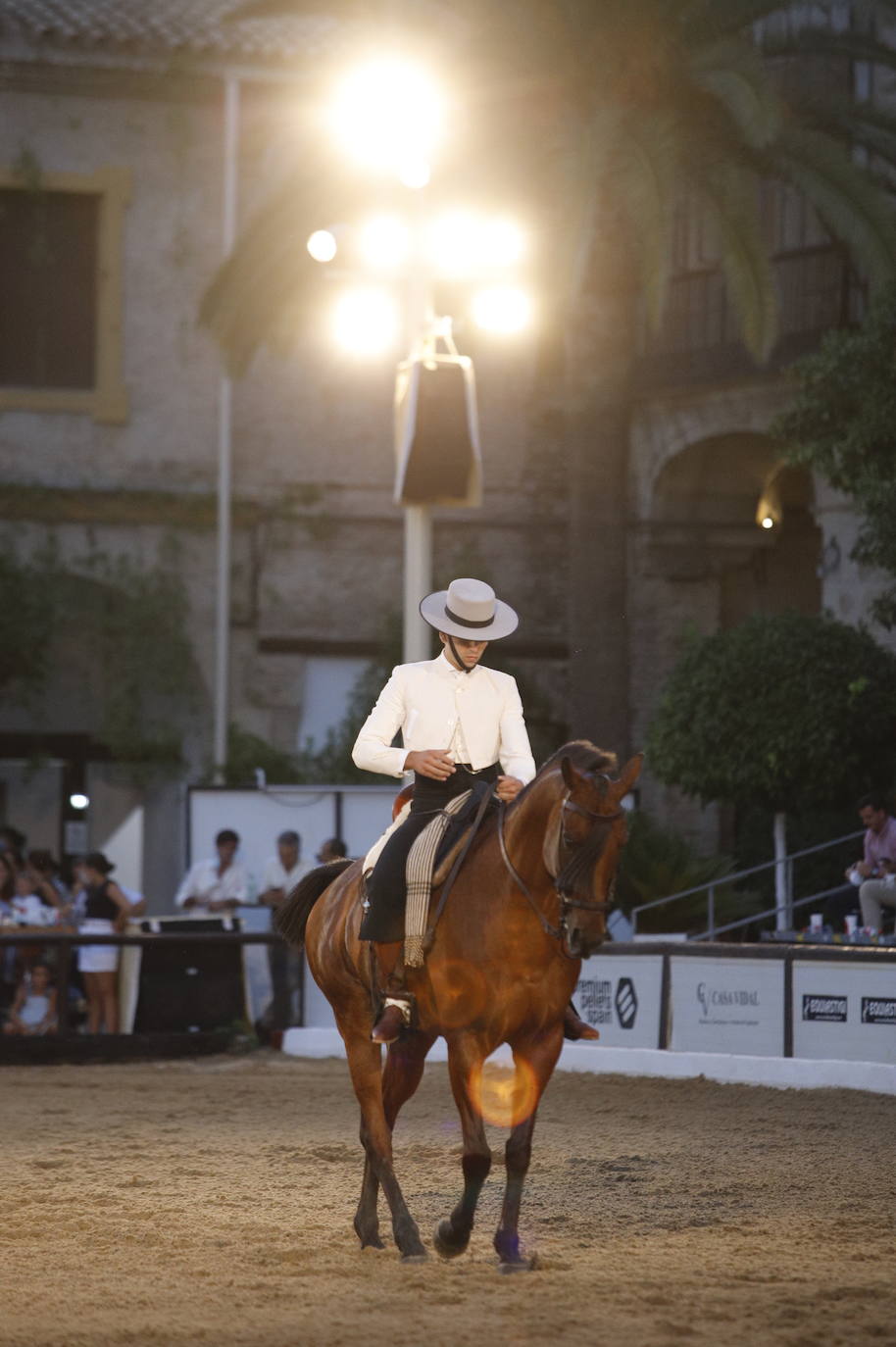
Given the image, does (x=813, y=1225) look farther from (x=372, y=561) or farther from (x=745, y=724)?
(x=372, y=561)

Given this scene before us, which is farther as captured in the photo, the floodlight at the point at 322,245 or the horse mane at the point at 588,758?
the floodlight at the point at 322,245

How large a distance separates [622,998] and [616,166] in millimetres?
9575

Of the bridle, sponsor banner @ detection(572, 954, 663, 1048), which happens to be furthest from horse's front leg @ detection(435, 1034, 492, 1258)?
sponsor banner @ detection(572, 954, 663, 1048)

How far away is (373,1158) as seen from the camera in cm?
882

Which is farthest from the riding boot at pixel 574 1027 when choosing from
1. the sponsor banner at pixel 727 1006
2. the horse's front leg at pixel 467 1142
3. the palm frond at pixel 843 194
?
the palm frond at pixel 843 194

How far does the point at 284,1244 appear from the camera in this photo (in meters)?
8.71

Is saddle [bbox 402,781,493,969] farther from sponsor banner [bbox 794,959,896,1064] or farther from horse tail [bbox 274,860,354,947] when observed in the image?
sponsor banner [bbox 794,959,896,1064]

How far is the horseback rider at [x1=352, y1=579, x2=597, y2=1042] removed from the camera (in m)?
8.71

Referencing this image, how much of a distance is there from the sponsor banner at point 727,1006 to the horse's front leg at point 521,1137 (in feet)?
26.5

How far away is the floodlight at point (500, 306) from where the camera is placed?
773 inches

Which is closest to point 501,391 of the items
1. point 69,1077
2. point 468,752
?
point 69,1077

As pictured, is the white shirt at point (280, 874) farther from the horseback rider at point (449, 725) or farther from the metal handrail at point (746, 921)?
the horseback rider at point (449, 725)

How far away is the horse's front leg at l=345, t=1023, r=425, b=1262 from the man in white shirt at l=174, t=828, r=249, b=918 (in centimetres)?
1229

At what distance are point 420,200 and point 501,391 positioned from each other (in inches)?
479
